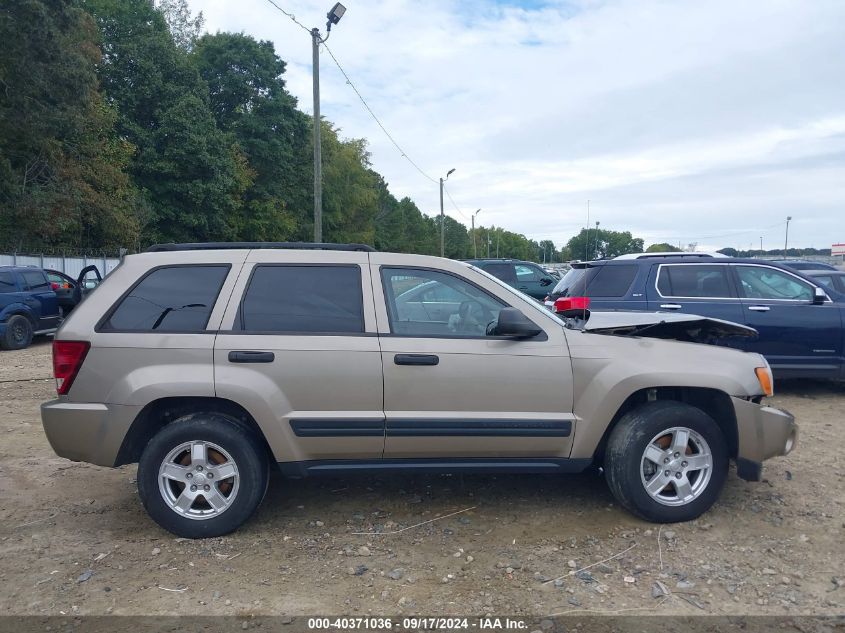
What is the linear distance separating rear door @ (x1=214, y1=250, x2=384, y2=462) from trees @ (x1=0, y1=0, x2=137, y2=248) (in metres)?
25.0

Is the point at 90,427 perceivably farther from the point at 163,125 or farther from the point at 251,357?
the point at 163,125

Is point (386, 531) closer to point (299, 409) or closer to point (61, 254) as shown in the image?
point (299, 409)

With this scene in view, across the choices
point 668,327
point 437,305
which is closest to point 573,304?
point 668,327

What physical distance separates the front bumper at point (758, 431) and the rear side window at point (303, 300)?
98.1 inches

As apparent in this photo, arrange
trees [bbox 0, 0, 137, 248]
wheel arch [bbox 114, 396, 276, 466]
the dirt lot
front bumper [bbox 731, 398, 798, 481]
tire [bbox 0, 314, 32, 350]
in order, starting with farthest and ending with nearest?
trees [bbox 0, 0, 137, 248] < tire [bbox 0, 314, 32, 350] < front bumper [bbox 731, 398, 798, 481] < wheel arch [bbox 114, 396, 276, 466] < the dirt lot

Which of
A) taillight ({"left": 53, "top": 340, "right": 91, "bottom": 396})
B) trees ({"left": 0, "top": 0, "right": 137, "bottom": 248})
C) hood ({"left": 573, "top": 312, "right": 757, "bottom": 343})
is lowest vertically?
taillight ({"left": 53, "top": 340, "right": 91, "bottom": 396})

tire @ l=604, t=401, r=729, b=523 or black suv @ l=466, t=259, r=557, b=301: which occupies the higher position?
black suv @ l=466, t=259, r=557, b=301

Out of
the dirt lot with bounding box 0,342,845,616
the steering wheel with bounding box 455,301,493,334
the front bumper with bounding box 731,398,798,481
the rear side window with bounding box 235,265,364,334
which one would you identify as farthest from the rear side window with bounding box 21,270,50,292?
the front bumper with bounding box 731,398,798,481

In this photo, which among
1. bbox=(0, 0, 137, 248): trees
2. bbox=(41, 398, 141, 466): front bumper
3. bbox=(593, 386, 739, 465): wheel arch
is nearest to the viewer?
bbox=(41, 398, 141, 466): front bumper

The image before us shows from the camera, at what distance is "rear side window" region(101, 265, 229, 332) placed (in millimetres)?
4051

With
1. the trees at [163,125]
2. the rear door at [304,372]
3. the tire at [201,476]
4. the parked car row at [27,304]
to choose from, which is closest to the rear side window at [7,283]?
the parked car row at [27,304]

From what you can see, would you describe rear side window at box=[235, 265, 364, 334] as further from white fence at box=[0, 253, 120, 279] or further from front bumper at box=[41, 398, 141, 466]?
white fence at box=[0, 253, 120, 279]

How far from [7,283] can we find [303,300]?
10.8 meters

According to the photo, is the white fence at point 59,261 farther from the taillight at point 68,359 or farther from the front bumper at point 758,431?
the front bumper at point 758,431
